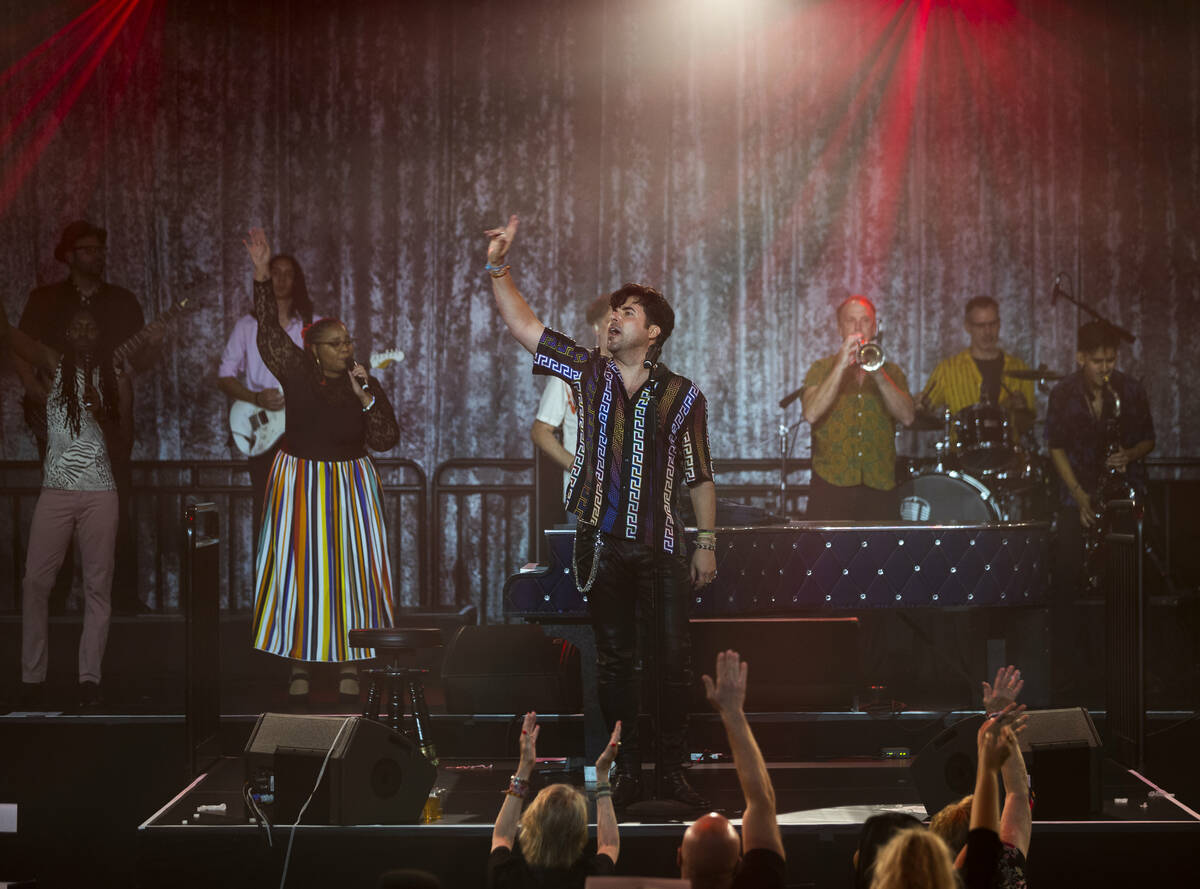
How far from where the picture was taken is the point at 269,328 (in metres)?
6.18

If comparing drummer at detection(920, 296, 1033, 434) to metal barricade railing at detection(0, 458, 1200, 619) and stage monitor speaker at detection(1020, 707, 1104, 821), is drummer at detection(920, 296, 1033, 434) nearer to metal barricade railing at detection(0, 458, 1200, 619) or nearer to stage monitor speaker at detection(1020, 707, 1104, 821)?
metal barricade railing at detection(0, 458, 1200, 619)

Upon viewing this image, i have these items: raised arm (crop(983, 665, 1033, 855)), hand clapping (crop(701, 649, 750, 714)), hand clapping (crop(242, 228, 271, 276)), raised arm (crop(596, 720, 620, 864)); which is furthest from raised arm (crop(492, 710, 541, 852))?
hand clapping (crop(242, 228, 271, 276))

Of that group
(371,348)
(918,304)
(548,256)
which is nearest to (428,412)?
(371,348)

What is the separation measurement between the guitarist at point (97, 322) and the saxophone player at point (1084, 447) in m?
5.21

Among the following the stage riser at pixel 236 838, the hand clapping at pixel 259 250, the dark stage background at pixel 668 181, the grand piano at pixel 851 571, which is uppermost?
the dark stage background at pixel 668 181

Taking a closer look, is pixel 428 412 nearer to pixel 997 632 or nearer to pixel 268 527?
pixel 268 527

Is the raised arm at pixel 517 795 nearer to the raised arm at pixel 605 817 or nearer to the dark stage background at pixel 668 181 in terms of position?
the raised arm at pixel 605 817

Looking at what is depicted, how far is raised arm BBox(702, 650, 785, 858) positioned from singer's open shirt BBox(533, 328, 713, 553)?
1.24 meters

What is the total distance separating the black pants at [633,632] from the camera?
4695 millimetres

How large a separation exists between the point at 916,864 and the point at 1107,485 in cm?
498

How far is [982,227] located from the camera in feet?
30.1

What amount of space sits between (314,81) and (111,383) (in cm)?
306

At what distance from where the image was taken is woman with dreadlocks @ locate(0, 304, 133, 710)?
21.8ft

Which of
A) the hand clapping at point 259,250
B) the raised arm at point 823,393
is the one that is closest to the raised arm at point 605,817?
the raised arm at point 823,393
